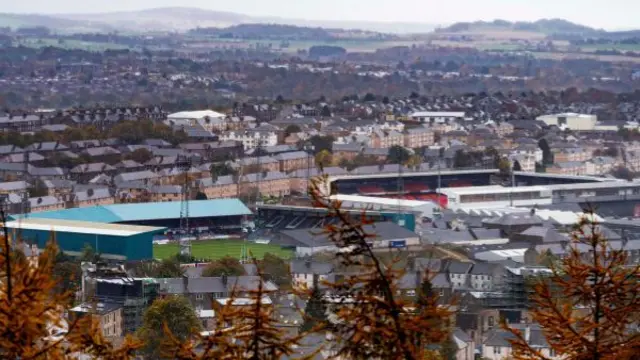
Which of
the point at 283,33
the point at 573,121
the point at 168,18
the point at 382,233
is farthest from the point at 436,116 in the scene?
the point at 168,18

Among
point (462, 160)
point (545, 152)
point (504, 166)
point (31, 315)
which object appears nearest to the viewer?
point (31, 315)

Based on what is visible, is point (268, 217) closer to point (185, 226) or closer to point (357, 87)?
point (185, 226)

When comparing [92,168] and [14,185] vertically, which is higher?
[14,185]

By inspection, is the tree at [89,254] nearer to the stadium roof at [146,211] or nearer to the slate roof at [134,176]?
the stadium roof at [146,211]

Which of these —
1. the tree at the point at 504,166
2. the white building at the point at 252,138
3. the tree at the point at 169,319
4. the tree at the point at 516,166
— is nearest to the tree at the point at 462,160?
the tree at the point at 504,166

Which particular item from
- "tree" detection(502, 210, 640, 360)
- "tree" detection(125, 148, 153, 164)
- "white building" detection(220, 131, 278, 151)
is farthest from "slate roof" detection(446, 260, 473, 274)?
"white building" detection(220, 131, 278, 151)

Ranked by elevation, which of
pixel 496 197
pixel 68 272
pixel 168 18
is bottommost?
pixel 168 18

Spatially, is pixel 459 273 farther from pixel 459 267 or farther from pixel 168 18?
pixel 168 18
